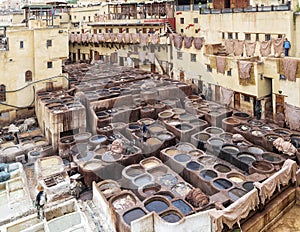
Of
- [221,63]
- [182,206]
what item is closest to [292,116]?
[221,63]

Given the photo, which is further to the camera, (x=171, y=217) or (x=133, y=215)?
(x=133, y=215)

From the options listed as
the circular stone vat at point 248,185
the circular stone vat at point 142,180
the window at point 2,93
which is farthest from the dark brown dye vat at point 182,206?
the window at point 2,93

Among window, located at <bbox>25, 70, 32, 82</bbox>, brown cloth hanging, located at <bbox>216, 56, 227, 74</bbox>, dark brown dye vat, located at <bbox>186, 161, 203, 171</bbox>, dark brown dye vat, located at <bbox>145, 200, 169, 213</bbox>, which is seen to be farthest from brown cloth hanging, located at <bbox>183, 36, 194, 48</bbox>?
dark brown dye vat, located at <bbox>145, 200, 169, 213</bbox>

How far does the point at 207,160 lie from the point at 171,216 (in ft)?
22.1

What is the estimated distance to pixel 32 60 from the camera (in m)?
30.1

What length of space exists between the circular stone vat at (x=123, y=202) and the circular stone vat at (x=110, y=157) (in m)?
3.82

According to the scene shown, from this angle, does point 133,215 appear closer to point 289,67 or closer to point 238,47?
point 289,67

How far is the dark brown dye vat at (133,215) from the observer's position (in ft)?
52.7

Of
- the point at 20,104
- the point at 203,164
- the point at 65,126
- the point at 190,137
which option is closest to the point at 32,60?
the point at 20,104

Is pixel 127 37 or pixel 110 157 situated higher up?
pixel 127 37

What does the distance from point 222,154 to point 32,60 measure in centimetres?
1924

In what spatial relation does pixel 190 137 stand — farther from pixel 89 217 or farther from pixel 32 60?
pixel 32 60

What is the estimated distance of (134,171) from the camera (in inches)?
827

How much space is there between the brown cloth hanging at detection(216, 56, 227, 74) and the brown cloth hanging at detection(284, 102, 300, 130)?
7293mm
